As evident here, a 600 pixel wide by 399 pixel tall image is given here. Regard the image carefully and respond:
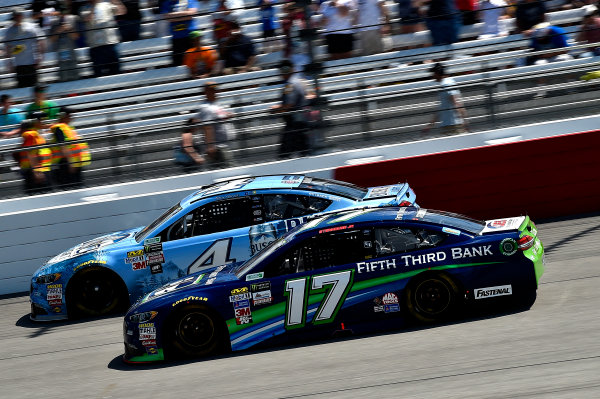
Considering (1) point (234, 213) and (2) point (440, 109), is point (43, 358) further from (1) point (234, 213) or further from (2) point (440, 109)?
(2) point (440, 109)

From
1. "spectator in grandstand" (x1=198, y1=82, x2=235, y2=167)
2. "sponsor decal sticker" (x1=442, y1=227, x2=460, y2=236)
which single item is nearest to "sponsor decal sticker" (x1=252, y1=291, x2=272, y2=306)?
"sponsor decal sticker" (x1=442, y1=227, x2=460, y2=236)

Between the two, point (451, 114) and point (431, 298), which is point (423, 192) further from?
point (431, 298)

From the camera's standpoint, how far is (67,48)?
49.9ft

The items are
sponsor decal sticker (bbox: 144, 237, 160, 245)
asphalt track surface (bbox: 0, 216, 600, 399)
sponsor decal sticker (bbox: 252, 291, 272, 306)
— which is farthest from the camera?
sponsor decal sticker (bbox: 144, 237, 160, 245)

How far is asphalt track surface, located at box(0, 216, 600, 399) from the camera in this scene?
6.37m

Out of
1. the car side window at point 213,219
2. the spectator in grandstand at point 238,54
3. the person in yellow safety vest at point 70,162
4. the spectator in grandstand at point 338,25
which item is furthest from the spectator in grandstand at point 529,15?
the person in yellow safety vest at point 70,162

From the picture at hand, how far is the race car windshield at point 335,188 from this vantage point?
402 inches

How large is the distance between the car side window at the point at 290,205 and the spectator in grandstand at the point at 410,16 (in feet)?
17.4

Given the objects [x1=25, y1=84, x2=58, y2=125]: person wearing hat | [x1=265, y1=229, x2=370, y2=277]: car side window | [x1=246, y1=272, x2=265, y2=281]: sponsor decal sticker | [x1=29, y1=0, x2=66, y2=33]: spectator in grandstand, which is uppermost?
[x1=29, y1=0, x2=66, y2=33]: spectator in grandstand

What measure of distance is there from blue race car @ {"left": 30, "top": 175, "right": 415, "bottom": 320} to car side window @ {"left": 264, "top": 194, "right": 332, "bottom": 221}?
0.01 m

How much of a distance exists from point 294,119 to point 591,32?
4.99m

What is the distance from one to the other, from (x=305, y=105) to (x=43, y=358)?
17.7ft

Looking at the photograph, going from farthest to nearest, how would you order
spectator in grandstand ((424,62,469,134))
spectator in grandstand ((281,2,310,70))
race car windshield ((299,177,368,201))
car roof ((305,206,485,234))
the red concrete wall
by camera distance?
1. spectator in grandstand ((281,2,310,70))
2. spectator in grandstand ((424,62,469,134))
3. the red concrete wall
4. race car windshield ((299,177,368,201))
5. car roof ((305,206,485,234))

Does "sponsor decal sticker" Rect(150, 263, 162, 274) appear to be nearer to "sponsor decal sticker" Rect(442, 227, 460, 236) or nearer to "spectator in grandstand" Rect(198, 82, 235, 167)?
"spectator in grandstand" Rect(198, 82, 235, 167)
